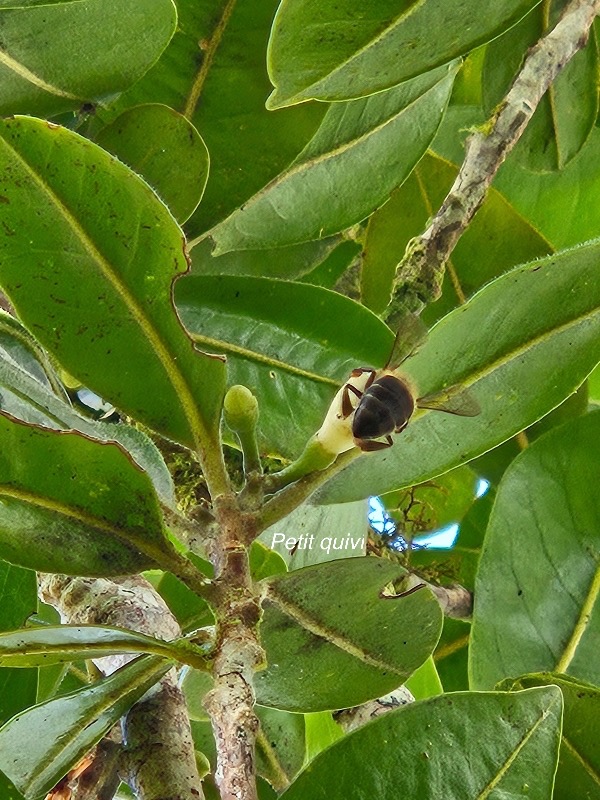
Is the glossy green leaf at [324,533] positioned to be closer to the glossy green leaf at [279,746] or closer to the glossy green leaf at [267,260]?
the glossy green leaf at [279,746]

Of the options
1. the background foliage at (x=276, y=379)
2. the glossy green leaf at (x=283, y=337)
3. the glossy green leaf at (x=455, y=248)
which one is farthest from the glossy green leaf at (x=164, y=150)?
the glossy green leaf at (x=455, y=248)

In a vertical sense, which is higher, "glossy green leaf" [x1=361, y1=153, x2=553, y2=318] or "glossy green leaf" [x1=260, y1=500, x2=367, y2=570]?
"glossy green leaf" [x1=361, y1=153, x2=553, y2=318]

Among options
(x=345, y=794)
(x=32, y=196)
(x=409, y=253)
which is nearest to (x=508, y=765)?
(x=345, y=794)

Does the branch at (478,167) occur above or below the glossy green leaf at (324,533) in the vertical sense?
above

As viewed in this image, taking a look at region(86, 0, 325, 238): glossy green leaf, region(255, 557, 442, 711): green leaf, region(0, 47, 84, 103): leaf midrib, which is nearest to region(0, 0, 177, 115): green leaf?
region(0, 47, 84, 103): leaf midrib

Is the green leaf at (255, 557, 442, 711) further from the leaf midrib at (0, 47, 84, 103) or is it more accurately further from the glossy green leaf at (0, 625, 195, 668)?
the leaf midrib at (0, 47, 84, 103)
